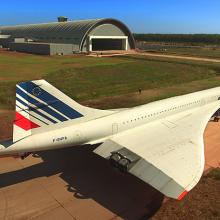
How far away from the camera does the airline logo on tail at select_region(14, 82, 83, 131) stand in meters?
15.8

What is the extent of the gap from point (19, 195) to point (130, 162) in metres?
6.47

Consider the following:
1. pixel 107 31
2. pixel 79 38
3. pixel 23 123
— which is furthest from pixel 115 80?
pixel 107 31

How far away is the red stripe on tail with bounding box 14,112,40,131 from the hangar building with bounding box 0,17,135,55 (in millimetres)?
71575

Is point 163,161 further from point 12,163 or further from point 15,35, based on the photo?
point 15,35

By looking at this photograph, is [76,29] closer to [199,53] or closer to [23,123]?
[199,53]

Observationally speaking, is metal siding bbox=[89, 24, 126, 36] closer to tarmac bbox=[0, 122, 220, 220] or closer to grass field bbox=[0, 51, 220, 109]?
grass field bbox=[0, 51, 220, 109]

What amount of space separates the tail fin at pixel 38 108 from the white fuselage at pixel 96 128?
1.51ft

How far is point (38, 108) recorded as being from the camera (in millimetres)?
16250

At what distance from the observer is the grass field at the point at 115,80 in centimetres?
3847

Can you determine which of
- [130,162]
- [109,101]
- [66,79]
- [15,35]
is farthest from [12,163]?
[15,35]

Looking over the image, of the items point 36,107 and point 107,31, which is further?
point 107,31

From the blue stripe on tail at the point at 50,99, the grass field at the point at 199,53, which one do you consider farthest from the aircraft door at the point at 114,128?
the grass field at the point at 199,53

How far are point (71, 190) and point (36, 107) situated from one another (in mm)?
5223

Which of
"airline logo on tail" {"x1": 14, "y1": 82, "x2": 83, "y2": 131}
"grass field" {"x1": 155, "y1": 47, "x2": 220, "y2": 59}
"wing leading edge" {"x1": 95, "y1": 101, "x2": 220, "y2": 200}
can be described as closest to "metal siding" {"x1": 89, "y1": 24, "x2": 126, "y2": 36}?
"grass field" {"x1": 155, "y1": 47, "x2": 220, "y2": 59}
